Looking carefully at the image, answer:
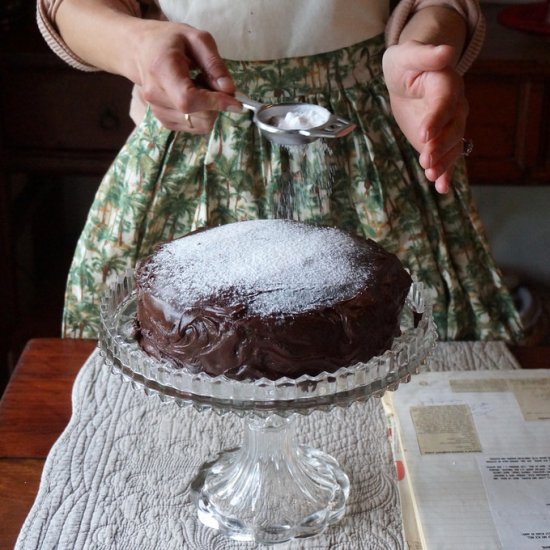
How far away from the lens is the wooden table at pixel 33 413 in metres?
0.88

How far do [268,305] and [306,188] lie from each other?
1.47ft

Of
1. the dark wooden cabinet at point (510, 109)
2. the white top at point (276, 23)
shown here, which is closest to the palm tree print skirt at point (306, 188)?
the white top at point (276, 23)

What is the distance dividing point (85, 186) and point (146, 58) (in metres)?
1.53

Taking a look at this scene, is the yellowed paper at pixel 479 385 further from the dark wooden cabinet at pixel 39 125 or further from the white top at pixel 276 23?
the dark wooden cabinet at pixel 39 125

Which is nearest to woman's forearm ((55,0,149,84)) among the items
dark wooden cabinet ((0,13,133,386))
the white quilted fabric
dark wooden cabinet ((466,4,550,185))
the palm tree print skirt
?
the palm tree print skirt

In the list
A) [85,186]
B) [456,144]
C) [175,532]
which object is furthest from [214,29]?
[85,186]

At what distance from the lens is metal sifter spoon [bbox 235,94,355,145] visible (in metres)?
0.96

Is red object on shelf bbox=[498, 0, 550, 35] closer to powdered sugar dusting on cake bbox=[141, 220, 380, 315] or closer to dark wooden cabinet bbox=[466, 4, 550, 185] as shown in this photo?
dark wooden cabinet bbox=[466, 4, 550, 185]

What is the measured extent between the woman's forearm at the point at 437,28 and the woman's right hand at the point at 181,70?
294 millimetres

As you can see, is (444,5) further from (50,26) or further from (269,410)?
Result: (269,410)

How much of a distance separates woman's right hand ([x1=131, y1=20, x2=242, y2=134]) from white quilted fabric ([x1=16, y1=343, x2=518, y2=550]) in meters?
0.35

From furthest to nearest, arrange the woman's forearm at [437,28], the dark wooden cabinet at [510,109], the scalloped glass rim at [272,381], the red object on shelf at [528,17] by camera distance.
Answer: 1. the red object on shelf at [528,17]
2. the dark wooden cabinet at [510,109]
3. the woman's forearm at [437,28]
4. the scalloped glass rim at [272,381]

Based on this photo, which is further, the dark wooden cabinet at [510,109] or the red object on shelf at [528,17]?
the red object on shelf at [528,17]

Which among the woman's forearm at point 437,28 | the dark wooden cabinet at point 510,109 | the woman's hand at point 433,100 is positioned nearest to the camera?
the woman's hand at point 433,100
